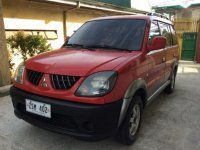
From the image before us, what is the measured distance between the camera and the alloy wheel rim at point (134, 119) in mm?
3086

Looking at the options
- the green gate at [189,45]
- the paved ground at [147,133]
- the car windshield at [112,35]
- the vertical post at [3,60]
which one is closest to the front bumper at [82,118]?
the paved ground at [147,133]

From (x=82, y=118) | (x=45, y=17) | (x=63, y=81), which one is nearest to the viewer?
(x=82, y=118)

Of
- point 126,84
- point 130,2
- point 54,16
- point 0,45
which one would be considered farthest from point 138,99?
point 130,2

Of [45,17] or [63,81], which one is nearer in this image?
[63,81]

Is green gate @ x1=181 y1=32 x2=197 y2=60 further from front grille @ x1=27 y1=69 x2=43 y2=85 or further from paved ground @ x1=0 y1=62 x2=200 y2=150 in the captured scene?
front grille @ x1=27 y1=69 x2=43 y2=85

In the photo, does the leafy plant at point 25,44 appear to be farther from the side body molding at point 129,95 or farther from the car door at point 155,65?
the side body molding at point 129,95

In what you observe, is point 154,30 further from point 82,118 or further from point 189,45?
point 189,45

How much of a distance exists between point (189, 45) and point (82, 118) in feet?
34.6

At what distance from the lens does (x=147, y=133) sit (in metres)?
3.47

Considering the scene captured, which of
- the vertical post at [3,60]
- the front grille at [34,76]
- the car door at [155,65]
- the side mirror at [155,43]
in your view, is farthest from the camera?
the vertical post at [3,60]

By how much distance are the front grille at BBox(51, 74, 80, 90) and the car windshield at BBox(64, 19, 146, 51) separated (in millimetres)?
1024

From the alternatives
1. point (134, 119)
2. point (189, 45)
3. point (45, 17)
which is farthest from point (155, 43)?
point (189, 45)

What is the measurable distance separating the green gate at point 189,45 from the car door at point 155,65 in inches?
320

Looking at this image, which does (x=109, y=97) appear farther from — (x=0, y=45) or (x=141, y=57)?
Answer: (x=0, y=45)
